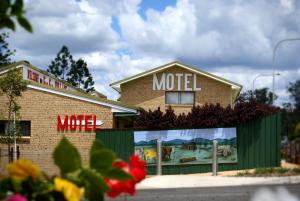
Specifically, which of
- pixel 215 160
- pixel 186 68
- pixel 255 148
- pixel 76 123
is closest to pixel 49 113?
pixel 76 123

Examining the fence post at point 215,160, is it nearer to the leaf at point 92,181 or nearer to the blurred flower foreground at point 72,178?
the blurred flower foreground at point 72,178

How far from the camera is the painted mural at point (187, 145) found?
86.7 ft

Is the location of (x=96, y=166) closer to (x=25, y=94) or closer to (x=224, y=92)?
(x=25, y=94)

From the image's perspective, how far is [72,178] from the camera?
1.90m

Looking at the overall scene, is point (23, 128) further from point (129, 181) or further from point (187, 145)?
point (129, 181)

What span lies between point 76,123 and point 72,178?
26.1 meters

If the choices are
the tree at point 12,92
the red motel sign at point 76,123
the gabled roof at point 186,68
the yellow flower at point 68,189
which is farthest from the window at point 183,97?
the yellow flower at point 68,189

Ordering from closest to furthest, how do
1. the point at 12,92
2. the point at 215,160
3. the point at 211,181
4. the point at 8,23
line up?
the point at 8,23, the point at 211,181, the point at 215,160, the point at 12,92

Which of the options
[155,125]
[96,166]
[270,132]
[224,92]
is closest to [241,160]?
[270,132]

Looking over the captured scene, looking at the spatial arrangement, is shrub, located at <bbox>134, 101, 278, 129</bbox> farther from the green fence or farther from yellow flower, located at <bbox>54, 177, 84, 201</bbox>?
yellow flower, located at <bbox>54, 177, 84, 201</bbox>

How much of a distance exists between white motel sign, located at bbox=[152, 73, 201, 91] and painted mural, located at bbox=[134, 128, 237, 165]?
32.4ft

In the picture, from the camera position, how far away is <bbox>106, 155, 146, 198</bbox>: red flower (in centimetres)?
203

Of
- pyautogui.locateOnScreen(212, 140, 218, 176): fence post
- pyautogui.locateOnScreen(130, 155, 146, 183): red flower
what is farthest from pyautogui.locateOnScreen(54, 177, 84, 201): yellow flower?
pyautogui.locateOnScreen(212, 140, 218, 176): fence post

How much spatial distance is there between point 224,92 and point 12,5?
3504 cm
